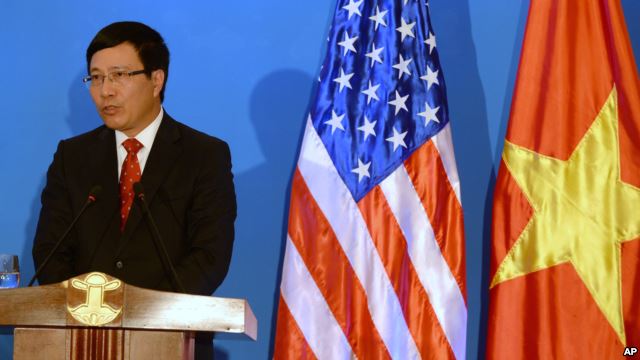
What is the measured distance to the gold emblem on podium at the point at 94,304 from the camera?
190cm

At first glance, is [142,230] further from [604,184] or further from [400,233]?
[604,184]

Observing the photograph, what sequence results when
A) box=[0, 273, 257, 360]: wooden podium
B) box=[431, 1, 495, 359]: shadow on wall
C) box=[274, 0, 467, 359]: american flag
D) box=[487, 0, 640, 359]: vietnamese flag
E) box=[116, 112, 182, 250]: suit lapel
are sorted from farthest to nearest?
box=[431, 1, 495, 359]: shadow on wall, box=[274, 0, 467, 359]: american flag, box=[487, 0, 640, 359]: vietnamese flag, box=[116, 112, 182, 250]: suit lapel, box=[0, 273, 257, 360]: wooden podium

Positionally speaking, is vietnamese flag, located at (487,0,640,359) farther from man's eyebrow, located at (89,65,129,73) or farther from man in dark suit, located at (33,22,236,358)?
man's eyebrow, located at (89,65,129,73)

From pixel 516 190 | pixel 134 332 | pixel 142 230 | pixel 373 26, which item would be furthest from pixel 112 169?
pixel 516 190

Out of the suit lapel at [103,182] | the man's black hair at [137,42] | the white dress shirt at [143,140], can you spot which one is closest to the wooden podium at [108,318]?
the suit lapel at [103,182]

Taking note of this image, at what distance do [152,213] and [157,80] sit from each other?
470 mm

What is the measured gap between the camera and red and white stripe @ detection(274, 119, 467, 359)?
10.8 feet

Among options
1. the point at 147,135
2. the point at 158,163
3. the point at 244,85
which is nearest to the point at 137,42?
the point at 147,135

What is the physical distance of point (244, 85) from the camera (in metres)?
3.71

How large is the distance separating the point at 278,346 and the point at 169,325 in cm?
148

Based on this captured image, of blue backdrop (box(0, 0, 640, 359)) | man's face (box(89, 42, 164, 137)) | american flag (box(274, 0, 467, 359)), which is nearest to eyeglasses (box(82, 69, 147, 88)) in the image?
man's face (box(89, 42, 164, 137))

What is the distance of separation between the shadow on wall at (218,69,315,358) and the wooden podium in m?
1.70

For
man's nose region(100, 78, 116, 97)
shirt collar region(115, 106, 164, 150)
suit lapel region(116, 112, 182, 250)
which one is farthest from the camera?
shirt collar region(115, 106, 164, 150)

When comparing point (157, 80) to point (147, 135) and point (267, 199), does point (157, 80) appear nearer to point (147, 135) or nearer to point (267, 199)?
point (147, 135)
